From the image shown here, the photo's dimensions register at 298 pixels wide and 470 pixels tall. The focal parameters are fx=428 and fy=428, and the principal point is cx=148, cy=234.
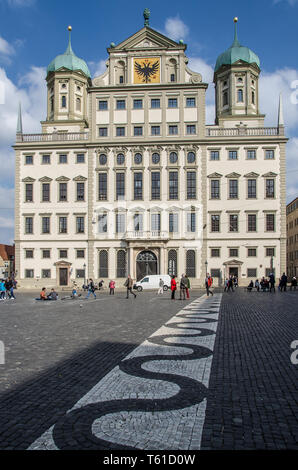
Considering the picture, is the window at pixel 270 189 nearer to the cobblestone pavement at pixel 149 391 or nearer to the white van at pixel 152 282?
the white van at pixel 152 282

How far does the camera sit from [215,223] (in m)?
52.1

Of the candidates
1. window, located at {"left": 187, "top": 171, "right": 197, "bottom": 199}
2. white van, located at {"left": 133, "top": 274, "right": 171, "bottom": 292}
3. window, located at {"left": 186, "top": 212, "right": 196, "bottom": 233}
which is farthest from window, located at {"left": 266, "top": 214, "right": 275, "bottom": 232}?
white van, located at {"left": 133, "top": 274, "right": 171, "bottom": 292}

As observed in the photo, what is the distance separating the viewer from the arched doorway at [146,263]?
5194 centimetres

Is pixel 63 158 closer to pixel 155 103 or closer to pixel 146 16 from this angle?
pixel 155 103

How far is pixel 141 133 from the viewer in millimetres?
53469

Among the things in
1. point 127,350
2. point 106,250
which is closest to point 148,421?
point 127,350

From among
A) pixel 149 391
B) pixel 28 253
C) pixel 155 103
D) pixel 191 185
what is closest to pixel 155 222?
pixel 191 185

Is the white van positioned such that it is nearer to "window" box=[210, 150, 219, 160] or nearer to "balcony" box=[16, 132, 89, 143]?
"window" box=[210, 150, 219, 160]

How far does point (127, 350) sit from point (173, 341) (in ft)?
4.62

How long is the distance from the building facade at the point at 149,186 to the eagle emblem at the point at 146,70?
127 mm

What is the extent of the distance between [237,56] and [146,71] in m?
13.3

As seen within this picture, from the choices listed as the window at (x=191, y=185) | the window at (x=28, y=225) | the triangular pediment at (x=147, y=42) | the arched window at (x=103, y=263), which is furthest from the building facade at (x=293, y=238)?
the window at (x=28, y=225)

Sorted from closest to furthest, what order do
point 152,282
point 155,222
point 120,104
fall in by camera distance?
point 152,282 < point 155,222 < point 120,104

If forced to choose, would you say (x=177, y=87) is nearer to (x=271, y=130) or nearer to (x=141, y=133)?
(x=141, y=133)
